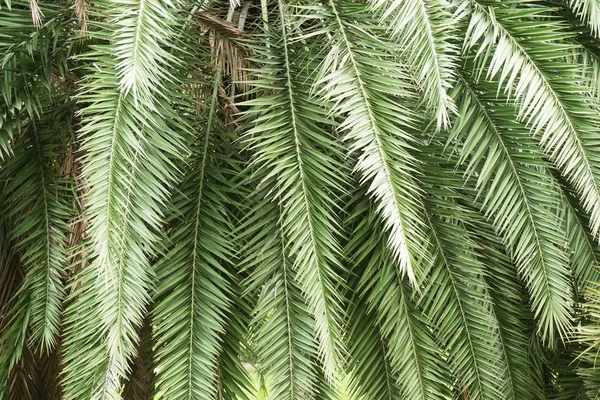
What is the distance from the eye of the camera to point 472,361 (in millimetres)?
3734

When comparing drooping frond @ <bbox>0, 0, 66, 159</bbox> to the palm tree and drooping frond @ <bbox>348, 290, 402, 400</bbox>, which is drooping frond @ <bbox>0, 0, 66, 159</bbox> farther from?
drooping frond @ <bbox>348, 290, 402, 400</bbox>

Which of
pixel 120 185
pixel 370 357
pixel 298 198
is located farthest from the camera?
pixel 370 357

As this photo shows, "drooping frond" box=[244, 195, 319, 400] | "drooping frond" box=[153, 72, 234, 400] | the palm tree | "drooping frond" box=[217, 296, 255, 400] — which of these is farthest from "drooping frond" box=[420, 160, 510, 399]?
"drooping frond" box=[153, 72, 234, 400]

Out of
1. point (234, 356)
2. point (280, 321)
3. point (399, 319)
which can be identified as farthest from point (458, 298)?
point (234, 356)

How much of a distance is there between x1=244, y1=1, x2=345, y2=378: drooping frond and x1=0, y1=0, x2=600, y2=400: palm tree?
0.01m

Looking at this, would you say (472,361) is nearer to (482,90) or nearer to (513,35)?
(482,90)

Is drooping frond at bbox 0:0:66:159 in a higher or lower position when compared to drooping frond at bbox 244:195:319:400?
higher

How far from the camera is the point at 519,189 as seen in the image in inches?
138

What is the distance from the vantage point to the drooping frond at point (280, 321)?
3.35 m

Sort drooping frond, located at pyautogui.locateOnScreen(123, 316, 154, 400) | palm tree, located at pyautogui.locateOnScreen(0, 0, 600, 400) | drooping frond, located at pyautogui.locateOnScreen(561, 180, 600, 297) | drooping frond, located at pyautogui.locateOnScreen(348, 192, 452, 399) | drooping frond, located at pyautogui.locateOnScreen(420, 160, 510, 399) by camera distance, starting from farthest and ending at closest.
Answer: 1. drooping frond, located at pyautogui.locateOnScreen(123, 316, 154, 400)
2. drooping frond, located at pyautogui.locateOnScreen(561, 180, 600, 297)
3. drooping frond, located at pyautogui.locateOnScreen(420, 160, 510, 399)
4. drooping frond, located at pyautogui.locateOnScreen(348, 192, 452, 399)
5. palm tree, located at pyautogui.locateOnScreen(0, 0, 600, 400)

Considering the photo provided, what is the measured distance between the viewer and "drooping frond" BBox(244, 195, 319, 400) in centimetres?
335

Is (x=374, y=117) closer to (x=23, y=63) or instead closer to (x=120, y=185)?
(x=120, y=185)

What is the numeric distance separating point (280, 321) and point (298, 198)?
2.06 ft

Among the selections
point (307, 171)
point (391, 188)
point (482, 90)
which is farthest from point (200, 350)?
point (482, 90)
